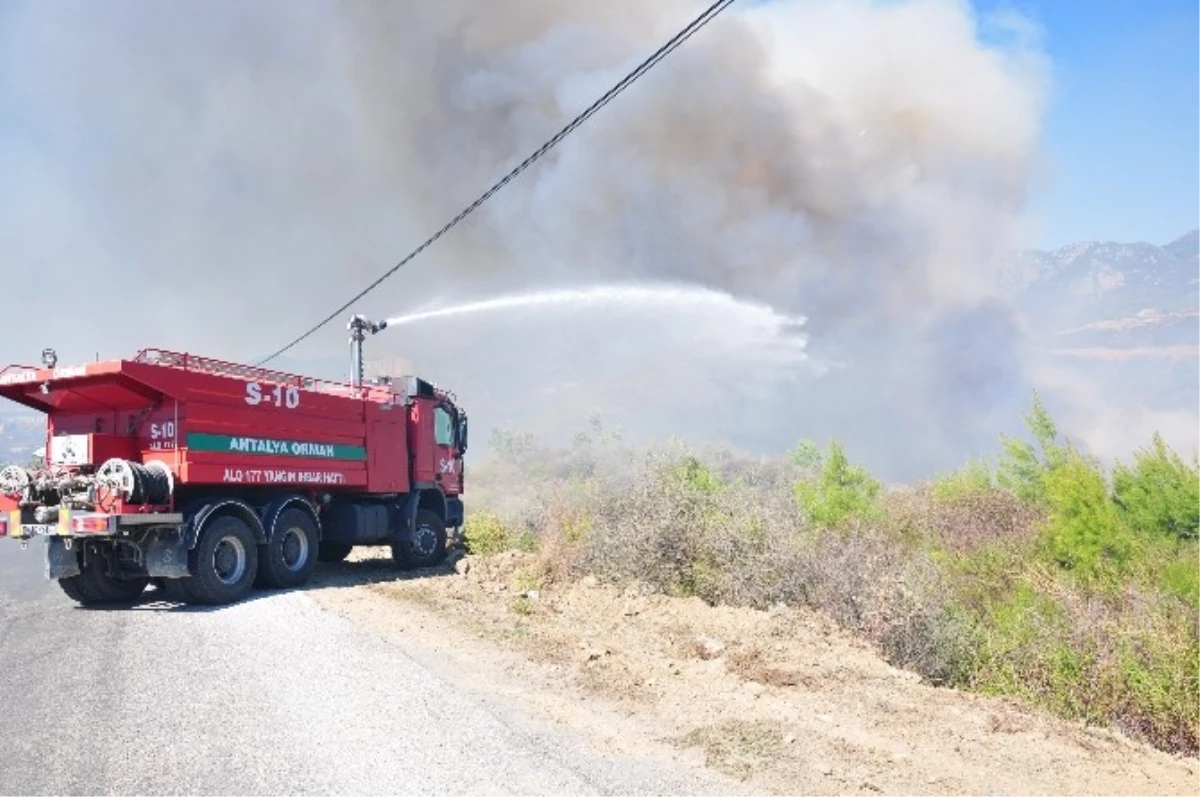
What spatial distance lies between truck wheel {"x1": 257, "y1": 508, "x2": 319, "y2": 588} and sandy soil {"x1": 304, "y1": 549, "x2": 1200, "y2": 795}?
1.93 meters

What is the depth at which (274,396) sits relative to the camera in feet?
37.0

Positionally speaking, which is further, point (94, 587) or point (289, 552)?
point (289, 552)

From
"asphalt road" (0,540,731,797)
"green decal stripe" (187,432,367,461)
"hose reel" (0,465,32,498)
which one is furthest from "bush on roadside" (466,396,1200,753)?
"hose reel" (0,465,32,498)

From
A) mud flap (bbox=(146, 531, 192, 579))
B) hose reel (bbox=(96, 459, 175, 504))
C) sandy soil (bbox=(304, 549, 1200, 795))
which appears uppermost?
hose reel (bbox=(96, 459, 175, 504))

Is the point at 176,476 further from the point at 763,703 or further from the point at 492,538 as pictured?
the point at 763,703

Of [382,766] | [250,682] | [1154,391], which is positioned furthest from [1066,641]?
[1154,391]

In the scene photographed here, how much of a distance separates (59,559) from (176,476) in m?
1.59

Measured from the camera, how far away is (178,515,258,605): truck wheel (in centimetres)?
979

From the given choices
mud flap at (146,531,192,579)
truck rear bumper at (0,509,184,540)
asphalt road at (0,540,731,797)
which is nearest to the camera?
asphalt road at (0,540,731,797)

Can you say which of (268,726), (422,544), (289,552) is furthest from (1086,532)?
(268,726)

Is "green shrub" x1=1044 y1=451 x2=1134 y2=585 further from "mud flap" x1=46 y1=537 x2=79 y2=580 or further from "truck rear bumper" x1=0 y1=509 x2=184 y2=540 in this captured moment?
"mud flap" x1=46 y1=537 x2=79 y2=580

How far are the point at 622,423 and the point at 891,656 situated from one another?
46564 millimetres

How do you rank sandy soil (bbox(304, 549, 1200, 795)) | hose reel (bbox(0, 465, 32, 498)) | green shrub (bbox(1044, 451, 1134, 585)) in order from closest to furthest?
sandy soil (bbox(304, 549, 1200, 795))
hose reel (bbox(0, 465, 32, 498))
green shrub (bbox(1044, 451, 1134, 585))

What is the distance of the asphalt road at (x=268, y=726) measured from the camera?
4.32 m
